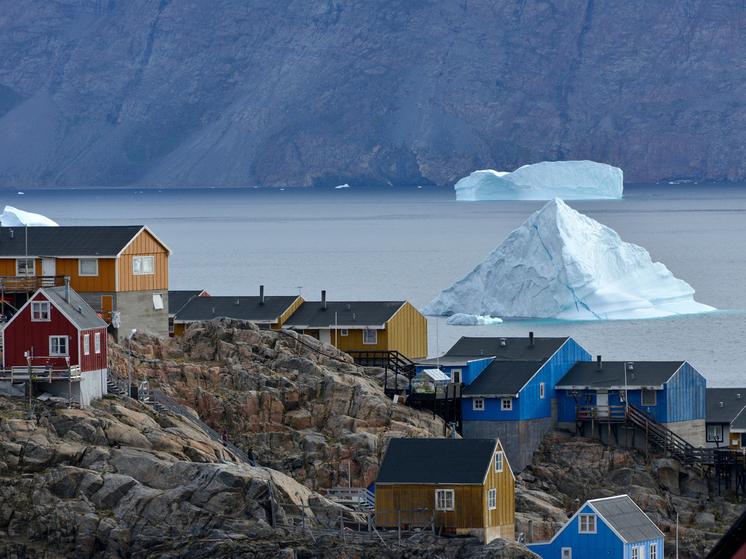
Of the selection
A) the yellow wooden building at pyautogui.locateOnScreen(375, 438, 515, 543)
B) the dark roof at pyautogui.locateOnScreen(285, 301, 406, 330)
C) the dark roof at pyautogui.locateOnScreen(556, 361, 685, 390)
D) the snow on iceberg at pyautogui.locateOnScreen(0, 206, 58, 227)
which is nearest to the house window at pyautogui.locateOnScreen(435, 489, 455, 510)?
the yellow wooden building at pyautogui.locateOnScreen(375, 438, 515, 543)

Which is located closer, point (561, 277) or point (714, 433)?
point (714, 433)

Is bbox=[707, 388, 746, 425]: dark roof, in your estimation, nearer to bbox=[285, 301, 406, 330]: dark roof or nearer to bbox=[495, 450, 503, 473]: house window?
bbox=[285, 301, 406, 330]: dark roof

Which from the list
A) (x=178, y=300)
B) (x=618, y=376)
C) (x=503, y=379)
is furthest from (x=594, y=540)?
(x=178, y=300)

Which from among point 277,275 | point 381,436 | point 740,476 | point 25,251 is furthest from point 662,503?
point 277,275

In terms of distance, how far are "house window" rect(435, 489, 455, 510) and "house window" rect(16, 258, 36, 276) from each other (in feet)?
66.0

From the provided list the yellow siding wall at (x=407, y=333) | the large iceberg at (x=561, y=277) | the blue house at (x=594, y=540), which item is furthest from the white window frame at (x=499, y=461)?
the large iceberg at (x=561, y=277)

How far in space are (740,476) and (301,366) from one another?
577 inches

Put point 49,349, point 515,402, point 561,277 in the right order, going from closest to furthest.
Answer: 1. point 49,349
2. point 515,402
3. point 561,277

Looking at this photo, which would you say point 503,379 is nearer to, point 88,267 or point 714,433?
point 714,433

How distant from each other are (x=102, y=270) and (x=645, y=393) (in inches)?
751

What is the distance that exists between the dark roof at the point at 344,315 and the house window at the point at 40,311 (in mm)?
18392

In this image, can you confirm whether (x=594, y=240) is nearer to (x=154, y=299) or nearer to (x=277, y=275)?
(x=154, y=299)

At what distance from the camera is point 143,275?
154 feet

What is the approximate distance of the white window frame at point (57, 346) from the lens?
1412 inches
